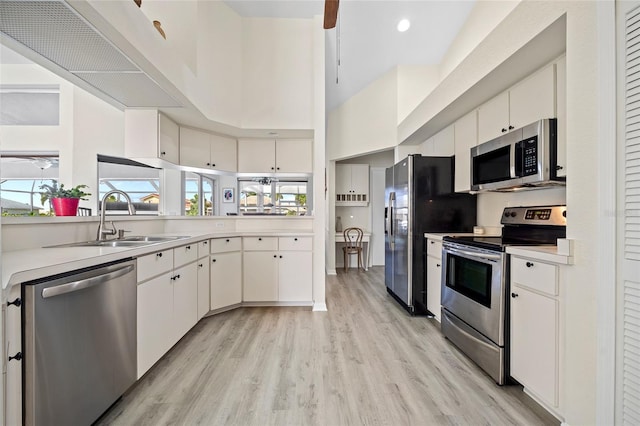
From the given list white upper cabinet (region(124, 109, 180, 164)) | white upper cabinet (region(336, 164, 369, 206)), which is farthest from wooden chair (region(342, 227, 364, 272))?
white upper cabinet (region(124, 109, 180, 164))

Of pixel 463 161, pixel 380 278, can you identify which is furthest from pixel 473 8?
pixel 380 278

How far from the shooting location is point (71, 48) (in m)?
1.66

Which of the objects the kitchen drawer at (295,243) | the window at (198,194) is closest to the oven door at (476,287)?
the kitchen drawer at (295,243)

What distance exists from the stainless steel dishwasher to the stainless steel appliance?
2326 millimetres

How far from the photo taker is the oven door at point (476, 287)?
6.08 feet

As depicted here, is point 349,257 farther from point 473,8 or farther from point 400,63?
point 473,8

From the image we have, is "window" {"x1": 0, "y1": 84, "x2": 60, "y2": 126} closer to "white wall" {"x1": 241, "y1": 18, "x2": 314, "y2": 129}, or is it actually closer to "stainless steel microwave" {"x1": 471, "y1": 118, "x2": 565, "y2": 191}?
"white wall" {"x1": 241, "y1": 18, "x2": 314, "y2": 129}

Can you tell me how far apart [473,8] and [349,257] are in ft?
14.7

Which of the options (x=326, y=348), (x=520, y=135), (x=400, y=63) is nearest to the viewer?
(x=520, y=135)

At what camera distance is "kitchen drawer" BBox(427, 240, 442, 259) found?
9.02 ft

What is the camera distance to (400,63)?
427 centimetres

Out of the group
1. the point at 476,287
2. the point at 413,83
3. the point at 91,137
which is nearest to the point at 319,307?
the point at 476,287

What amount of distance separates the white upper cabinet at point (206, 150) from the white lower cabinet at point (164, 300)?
4.12ft

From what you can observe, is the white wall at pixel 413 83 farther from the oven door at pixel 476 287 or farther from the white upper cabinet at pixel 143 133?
the white upper cabinet at pixel 143 133
